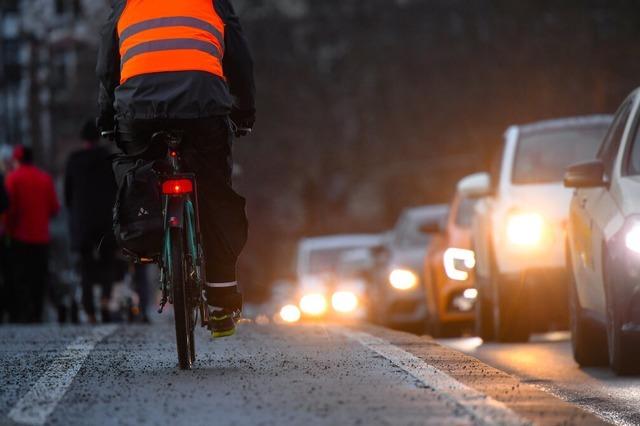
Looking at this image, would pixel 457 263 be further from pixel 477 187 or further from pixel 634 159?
pixel 634 159

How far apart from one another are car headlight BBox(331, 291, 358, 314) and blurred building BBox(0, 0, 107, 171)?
24423 mm

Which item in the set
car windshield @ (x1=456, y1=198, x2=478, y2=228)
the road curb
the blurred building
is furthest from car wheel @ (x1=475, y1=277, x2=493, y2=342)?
the blurred building

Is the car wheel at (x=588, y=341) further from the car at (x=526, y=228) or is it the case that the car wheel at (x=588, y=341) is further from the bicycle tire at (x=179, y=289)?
the bicycle tire at (x=179, y=289)

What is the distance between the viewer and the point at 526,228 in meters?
15.2

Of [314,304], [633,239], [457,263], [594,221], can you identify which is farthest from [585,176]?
[314,304]

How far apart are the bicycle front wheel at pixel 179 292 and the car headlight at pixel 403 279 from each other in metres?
13.1

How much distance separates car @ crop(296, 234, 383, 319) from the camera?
94.6 feet

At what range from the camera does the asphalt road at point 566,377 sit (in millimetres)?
8930

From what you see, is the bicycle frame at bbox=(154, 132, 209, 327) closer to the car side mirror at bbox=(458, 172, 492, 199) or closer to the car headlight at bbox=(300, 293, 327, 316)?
the car side mirror at bbox=(458, 172, 492, 199)

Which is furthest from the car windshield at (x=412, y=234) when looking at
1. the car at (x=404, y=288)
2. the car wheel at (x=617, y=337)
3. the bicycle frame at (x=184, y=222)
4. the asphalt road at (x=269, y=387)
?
the bicycle frame at (x=184, y=222)

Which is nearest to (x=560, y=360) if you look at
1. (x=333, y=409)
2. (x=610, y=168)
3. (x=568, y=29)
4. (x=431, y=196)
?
(x=610, y=168)

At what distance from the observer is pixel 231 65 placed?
9.20 m

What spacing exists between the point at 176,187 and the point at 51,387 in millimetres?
1254

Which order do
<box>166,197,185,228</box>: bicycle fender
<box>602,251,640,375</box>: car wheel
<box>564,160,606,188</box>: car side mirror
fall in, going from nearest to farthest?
1. <box>166,197,185,228</box>: bicycle fender
2. <box>602,251,640,375</box>: car wheel
3. <box>564,160,606,188</box>: car side mirror
